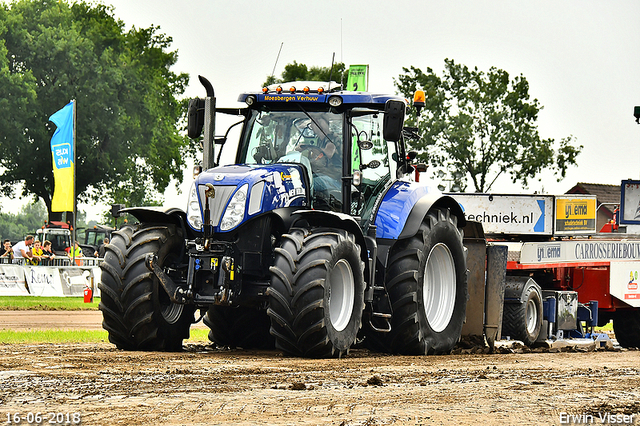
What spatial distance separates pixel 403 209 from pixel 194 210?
2422 millimetres

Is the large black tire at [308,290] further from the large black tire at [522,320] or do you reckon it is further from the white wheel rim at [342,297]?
the large black tire at [522,320]

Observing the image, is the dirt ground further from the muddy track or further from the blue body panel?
the blue body panel

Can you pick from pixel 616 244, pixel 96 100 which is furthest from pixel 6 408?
pixel 96 100

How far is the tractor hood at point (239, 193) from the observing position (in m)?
9.42

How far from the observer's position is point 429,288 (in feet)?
37.2

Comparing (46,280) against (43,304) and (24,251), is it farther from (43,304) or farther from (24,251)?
(43,304)

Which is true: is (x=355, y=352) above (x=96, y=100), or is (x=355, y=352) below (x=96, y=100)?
below

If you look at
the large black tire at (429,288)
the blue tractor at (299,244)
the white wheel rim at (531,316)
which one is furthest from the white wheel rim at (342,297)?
the white wheel rim at (531,316)

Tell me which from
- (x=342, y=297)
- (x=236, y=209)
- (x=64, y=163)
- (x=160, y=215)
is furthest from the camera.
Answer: (x=64, y=163)

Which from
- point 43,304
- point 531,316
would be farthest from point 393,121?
point 43,304

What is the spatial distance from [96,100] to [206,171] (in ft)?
139

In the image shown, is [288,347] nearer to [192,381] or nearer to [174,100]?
[192,381]

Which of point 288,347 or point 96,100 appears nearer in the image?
point 288,347

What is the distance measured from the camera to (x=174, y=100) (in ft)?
189
